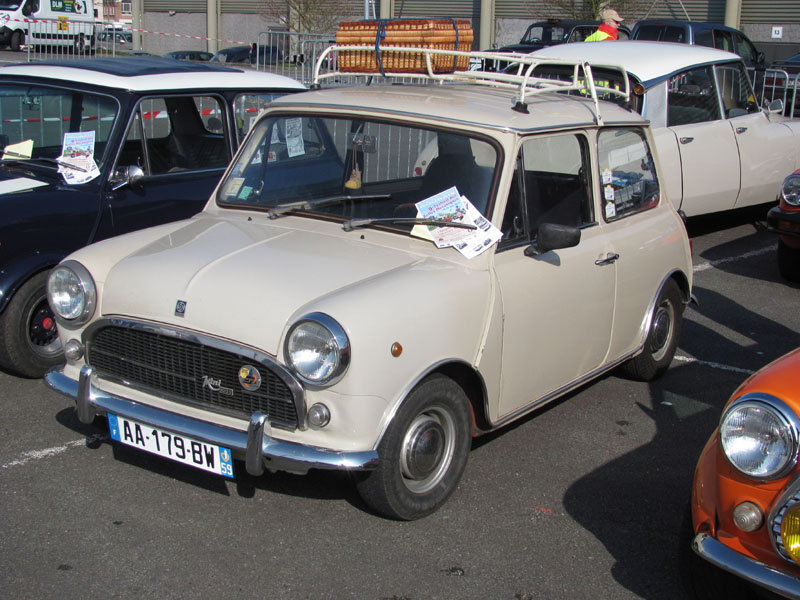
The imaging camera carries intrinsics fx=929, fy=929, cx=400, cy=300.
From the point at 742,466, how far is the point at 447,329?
1309mm

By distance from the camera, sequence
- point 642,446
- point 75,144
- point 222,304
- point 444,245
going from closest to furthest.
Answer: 1. point 222,304
2. point 444,245
3. point 642,446
4. point 75,144

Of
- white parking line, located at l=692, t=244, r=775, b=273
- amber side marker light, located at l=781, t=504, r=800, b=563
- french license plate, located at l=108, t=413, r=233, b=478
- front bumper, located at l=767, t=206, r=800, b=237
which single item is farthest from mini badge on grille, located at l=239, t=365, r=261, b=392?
white parking line, located at l=692, t=244, r=775, b=273

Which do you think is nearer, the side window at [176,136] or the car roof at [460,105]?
the car roof at [460,105]

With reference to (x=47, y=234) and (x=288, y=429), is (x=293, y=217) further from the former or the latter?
(x=47, y=234)

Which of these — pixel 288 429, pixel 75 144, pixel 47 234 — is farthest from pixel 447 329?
pixel 75 144

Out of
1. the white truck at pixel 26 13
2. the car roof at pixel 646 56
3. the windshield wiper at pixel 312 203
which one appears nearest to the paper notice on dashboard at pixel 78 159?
the windshield wiper at pixel 312 203

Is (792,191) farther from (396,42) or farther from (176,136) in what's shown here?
(176,136)

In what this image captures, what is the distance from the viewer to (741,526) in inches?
120

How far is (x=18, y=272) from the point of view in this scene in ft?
17.3

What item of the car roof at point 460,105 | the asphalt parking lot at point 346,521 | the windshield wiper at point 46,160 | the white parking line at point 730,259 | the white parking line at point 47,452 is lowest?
the asphalt parking lot at point 346,521

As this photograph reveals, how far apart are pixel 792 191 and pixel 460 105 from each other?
4.66 m

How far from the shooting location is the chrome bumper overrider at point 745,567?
2857 millimetres

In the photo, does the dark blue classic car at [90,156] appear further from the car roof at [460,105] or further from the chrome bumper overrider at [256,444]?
the chrome bumper overrider at [256,444]

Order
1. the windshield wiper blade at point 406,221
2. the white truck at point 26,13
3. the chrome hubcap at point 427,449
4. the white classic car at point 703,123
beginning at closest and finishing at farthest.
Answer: the chrome hubcap at point 427,449, the windshield wiper blade at point 406,221, the white classic car at point 703,123, the white truck at point 26,13
